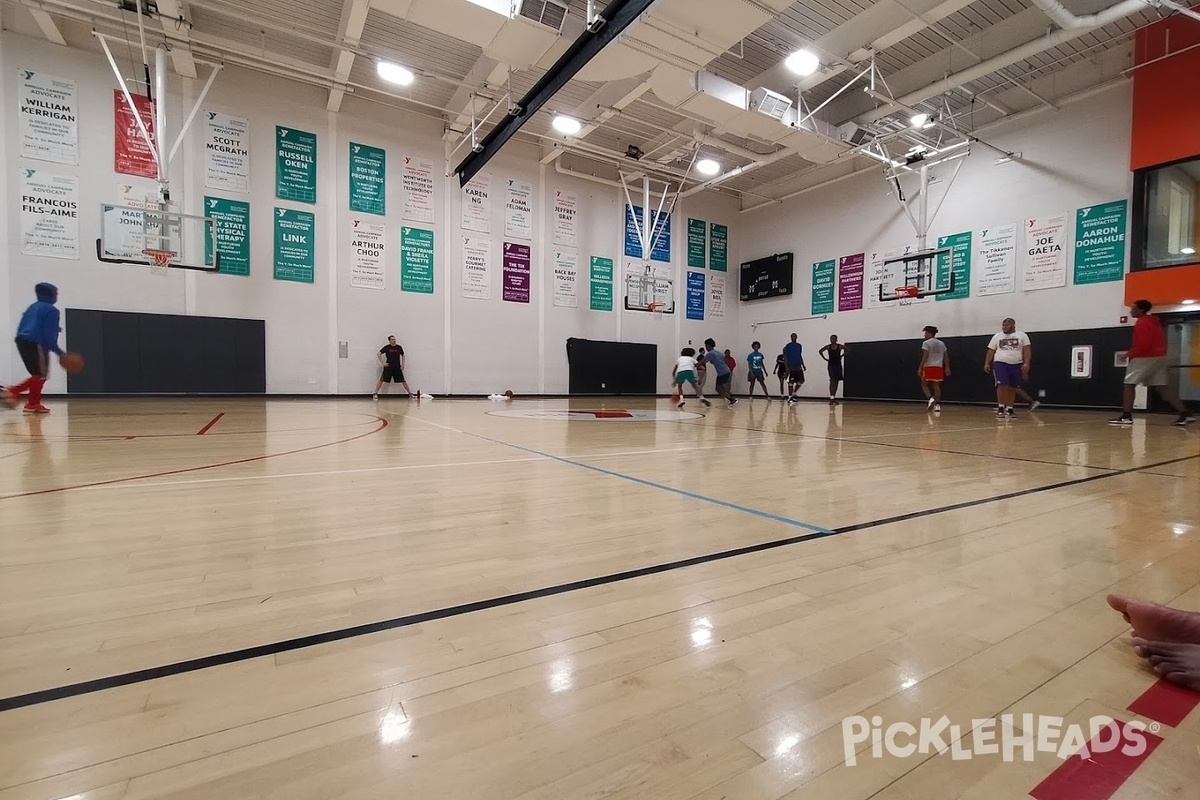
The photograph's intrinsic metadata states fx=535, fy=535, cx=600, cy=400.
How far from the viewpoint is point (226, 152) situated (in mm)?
8859

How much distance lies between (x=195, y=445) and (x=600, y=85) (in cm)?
816

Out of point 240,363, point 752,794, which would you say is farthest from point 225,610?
point 240,363

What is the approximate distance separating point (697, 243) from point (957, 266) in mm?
6036

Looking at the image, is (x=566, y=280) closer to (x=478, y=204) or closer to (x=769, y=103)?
(x=478, y=204)

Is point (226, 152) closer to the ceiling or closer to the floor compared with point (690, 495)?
closer to the ceiling

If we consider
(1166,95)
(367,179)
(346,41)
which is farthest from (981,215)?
(367,179)

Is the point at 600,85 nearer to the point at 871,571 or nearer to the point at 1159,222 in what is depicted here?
the point at 1159,222

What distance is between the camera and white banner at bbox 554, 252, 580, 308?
39.5 ft

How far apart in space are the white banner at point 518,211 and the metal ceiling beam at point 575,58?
2083mm

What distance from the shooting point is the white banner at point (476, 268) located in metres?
10.9

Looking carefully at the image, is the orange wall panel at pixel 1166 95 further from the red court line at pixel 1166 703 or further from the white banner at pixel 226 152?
the white banner at pixel 226 152

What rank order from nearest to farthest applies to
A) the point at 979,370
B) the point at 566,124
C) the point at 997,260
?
1. the point at 566,124
2. the point at 997,260
3. the point at 979,370

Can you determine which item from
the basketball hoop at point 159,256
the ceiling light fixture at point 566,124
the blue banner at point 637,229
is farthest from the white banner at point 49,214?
the blue banner at point 637,229

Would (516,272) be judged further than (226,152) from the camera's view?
Yes
